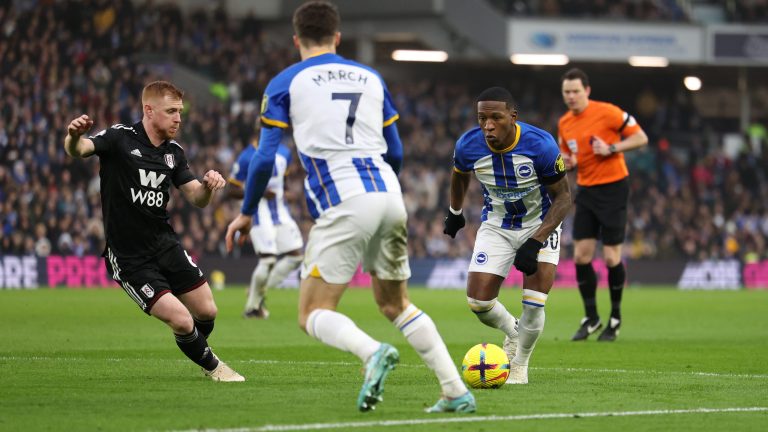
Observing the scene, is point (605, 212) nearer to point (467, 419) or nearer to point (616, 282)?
point (616, 282)

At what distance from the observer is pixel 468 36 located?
3800 cm

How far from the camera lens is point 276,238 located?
1856 cm

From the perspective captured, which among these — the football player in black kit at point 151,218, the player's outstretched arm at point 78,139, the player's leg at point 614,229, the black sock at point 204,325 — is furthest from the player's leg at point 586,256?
the player's outstretched arm at point 78,139

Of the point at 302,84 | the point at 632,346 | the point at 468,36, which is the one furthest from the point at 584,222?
the point at 468,36

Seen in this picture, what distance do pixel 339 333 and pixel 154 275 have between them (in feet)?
8.41

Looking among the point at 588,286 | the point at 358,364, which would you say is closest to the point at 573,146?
the point at 588,286

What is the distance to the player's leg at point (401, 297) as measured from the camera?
7.07m

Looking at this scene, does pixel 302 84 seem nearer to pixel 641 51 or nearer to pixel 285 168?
pixel 285 168

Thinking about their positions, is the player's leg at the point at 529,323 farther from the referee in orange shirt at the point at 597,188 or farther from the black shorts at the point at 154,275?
the referee in orange shirt at the point at 597,188

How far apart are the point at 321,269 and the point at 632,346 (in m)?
7.23

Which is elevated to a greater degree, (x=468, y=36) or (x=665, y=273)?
(x=468, y=36)

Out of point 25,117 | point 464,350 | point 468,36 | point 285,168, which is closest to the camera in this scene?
point 464,350

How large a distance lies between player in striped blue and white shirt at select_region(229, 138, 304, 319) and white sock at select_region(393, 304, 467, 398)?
10606 millimetres

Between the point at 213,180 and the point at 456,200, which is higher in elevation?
the point at 213,180
